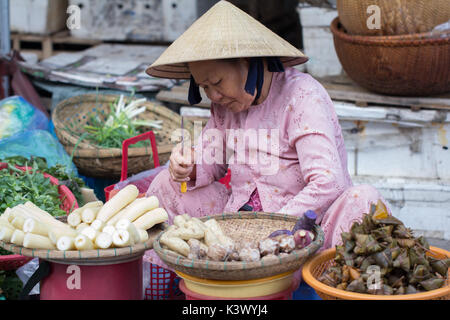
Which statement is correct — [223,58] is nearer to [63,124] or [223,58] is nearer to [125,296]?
[125,296]

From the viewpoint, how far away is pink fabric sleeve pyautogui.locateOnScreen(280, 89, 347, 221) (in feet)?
8.45

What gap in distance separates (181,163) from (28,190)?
996 millimetres

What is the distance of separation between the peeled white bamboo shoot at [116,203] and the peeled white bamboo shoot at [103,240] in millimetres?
246

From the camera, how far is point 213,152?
313cm

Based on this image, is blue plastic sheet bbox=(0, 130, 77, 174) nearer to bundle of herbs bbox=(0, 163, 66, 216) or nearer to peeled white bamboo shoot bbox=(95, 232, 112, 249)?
bundle of herbs bbox=(0, 163, 66, 216)

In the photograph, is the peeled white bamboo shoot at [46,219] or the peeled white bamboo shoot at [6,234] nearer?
the peeled white bamboo shoot at [6,234]

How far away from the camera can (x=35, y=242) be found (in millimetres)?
2324

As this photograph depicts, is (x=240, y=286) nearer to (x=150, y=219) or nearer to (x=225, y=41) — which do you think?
(x=150, y=219)

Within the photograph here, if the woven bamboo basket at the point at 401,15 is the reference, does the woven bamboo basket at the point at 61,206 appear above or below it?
below

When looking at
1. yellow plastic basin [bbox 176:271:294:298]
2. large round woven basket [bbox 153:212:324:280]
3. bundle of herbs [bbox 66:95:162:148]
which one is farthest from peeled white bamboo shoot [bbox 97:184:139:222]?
bundle of herbs [bbox 66:95:162:148]

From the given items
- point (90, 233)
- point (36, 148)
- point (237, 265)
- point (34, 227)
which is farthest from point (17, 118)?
point (237, 265)

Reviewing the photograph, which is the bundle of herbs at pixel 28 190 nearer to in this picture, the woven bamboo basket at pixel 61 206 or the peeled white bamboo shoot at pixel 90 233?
the woven bamboo basket at pixel 61 206

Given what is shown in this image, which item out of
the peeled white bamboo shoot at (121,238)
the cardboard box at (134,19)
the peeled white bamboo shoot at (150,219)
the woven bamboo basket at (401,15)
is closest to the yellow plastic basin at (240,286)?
the peeled white bamboo shoot at (121,238)

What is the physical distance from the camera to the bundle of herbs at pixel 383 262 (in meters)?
2.07
